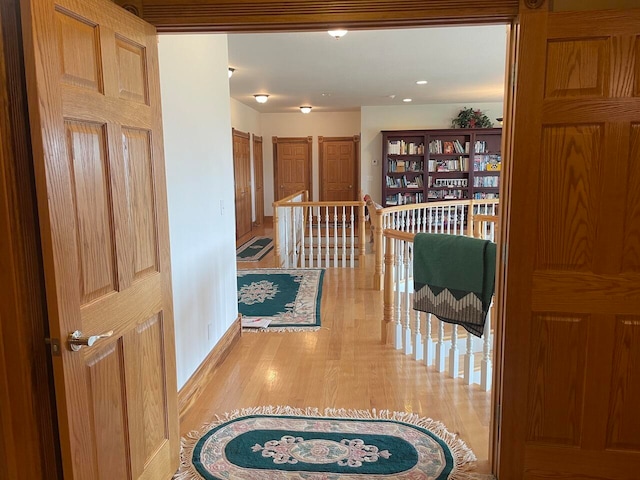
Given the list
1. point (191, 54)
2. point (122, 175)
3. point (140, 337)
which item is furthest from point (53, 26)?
point (191, 54)

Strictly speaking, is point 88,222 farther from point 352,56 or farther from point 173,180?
point 352,56

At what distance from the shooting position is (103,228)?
1608mm

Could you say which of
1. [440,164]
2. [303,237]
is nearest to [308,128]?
[440,164]

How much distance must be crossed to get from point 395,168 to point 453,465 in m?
7.86

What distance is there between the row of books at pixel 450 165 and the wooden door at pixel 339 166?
7.35ft

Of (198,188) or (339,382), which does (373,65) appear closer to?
(198,188)

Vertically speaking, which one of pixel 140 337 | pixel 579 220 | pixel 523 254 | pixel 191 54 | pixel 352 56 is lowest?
pixel 140 337

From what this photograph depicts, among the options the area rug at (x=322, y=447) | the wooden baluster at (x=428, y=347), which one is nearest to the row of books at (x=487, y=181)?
the wooden baluster at (x=428, y=347)

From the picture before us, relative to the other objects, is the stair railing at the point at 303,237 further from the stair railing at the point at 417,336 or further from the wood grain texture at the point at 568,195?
the wood grain texture at the point at 568,195

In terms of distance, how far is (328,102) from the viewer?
9.48 meters

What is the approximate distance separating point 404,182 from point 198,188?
23.2ft

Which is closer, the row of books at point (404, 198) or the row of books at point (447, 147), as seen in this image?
the row of books at point (447, 147)

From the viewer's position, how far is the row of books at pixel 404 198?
9.71 m

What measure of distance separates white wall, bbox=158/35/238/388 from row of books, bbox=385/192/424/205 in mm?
6183
